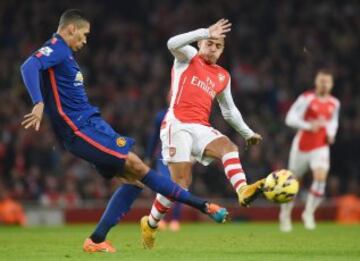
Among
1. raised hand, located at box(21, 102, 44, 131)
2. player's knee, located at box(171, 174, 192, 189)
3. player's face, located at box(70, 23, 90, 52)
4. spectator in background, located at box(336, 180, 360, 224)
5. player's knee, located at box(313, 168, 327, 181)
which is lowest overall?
spectator in background, located at box(336, 180, 360, 224)

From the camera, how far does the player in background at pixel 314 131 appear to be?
15.6 meters

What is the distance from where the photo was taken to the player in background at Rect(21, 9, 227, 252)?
8953 mm

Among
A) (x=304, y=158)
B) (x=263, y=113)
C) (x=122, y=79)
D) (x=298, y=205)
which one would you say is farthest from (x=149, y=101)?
(x=304, y=158)

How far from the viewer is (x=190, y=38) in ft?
32.2

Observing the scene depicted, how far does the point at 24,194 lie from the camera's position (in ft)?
63.1

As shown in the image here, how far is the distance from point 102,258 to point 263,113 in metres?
13.2

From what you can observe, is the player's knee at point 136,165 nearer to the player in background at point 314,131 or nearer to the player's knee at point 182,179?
the player's knee at point 182,179

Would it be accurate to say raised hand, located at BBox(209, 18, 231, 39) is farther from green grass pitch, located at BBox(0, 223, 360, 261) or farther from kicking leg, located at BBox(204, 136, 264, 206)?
green grass pitch, located at BBox(0, 223, 360, 261)

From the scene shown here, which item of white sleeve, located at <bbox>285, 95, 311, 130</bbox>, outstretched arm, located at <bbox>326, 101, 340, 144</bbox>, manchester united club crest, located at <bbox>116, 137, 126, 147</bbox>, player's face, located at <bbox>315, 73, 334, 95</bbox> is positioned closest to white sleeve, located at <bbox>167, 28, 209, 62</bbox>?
manchester united club crest, located at <bbox>116, 137, 126, 147</bbox>

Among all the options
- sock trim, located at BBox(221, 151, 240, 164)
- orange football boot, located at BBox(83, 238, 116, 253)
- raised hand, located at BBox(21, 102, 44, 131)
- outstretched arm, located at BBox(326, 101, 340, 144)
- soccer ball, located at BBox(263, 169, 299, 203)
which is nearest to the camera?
raised hand, located at BBox(21, 102, 44, 131)

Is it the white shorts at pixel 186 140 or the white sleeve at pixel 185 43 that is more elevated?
the white sleeve at pixel 185 43

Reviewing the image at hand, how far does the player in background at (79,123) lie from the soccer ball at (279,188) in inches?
20.1

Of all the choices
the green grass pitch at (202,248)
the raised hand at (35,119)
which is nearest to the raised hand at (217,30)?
the raised hand at (35,119)

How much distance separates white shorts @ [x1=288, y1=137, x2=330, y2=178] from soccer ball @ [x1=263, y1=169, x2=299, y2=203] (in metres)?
6.77
